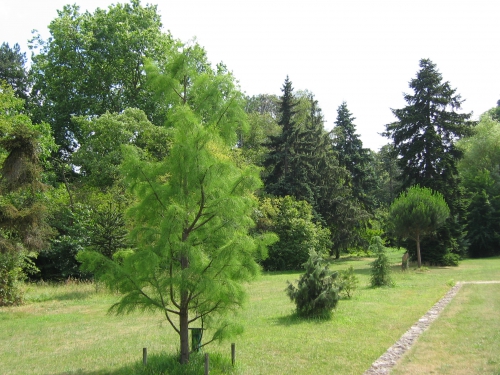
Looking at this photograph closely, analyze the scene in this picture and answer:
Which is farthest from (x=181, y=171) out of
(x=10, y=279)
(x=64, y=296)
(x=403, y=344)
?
(x=64, y=296)

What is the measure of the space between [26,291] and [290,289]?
1076 centimetres

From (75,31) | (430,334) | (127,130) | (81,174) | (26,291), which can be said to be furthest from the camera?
(75,31)

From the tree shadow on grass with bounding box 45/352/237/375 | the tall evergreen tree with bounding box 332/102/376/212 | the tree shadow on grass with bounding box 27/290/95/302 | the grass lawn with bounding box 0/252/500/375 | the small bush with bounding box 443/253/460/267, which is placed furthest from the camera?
the tall evergreen tree with bounding box 332/102/376/212

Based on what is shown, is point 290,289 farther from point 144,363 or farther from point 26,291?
point 26,291

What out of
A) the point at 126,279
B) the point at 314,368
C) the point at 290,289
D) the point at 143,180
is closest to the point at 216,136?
the point at 143,180

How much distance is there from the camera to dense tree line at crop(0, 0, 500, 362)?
6910mm

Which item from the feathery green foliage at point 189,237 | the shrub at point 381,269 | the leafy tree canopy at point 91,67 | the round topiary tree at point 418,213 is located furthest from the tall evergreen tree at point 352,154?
the feathery green foliage at point 189,237

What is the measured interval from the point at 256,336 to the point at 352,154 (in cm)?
3369

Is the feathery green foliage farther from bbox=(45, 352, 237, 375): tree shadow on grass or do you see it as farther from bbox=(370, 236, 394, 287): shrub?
bbox=(370, 236, 394, 287): shrub

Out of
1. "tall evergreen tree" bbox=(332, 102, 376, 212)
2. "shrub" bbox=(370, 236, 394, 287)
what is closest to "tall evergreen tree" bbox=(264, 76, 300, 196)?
"tall evergreen tree" bbox=(332, 102, 376, 212)

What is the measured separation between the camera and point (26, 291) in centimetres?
1652

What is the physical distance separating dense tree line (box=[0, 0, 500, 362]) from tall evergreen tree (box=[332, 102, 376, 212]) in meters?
0.14

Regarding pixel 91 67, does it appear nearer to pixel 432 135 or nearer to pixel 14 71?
pixel 14 71

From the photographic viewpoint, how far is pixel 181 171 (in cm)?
687
